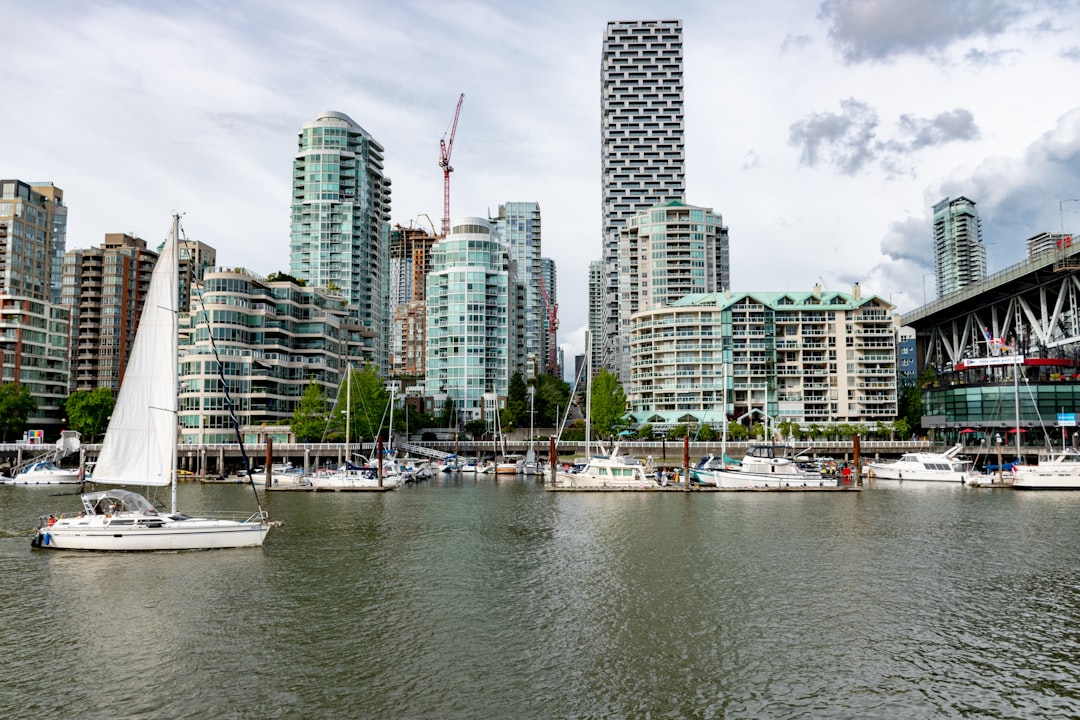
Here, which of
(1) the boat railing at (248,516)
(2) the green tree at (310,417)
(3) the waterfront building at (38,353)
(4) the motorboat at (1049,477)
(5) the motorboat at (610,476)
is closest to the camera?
(1) the boat railing at (248,516)

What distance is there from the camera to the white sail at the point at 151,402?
51.0 metres

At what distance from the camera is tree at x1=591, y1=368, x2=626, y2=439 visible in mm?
168875

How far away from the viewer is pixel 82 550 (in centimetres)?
5059

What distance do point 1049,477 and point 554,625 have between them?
3752 inches

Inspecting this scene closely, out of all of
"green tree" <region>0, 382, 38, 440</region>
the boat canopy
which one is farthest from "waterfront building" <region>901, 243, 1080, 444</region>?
"green tree" <region>0, 382, 38, 440</region>

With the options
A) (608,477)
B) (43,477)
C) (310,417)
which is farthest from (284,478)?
(608,477)

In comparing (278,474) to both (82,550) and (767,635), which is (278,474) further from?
(767,635)

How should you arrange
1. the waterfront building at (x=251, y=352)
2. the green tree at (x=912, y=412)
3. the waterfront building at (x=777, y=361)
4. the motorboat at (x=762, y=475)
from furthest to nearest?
the waterfront building at (x=777, y=361), the green tree at (x=912, y=412), the waterfront building at (x=251, y=352), the motorboat at (x=762, y=475)

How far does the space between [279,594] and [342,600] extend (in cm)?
357

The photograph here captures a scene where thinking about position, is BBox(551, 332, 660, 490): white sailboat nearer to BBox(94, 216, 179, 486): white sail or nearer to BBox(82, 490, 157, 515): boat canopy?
BBox(82, 490, 157, 515): boat canopy

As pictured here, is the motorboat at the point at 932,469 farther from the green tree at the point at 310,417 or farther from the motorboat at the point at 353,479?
the green tree at the point at 310,417

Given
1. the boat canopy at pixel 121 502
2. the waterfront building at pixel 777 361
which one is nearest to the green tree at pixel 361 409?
the waterfront building at pixel 777 361

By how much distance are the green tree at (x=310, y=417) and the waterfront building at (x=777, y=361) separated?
81.1m

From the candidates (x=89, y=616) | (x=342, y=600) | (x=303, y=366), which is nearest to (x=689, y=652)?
(x=342, y=600)
